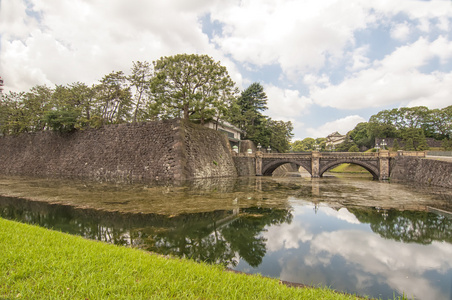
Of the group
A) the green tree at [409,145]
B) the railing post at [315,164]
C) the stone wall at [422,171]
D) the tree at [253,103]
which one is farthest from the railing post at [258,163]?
the green tree at [409,145]

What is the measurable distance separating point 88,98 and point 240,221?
35.9 m

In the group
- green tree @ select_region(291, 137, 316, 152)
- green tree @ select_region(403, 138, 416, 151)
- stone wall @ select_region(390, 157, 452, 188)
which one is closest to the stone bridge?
stone wall @ select_region(390, 157, 452, 188)

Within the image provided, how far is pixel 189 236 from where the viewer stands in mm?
7691

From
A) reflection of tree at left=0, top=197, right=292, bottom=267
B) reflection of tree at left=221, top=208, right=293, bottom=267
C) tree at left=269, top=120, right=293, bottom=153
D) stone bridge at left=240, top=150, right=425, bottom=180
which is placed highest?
tree at left=269, top=120, right=293, bottom=153

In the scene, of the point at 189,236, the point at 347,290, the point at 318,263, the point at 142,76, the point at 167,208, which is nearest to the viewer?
the point at 347,290

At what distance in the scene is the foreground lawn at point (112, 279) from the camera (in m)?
3.24

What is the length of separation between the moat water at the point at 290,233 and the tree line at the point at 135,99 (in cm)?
2049

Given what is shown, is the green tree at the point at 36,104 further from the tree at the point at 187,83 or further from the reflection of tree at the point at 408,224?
the reflection of tree at the point at 408,224

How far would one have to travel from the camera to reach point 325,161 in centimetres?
3662

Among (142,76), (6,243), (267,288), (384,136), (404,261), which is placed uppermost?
(142,76)

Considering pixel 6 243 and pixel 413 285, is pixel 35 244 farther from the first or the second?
pixel 413 285

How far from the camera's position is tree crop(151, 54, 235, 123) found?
102ft

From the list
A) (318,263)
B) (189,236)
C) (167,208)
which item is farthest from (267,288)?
(167,208)

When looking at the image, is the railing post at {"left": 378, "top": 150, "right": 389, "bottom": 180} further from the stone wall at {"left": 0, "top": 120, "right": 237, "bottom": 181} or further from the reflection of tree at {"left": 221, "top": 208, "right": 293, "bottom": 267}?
the reflection of tree at {"left": 221, "top": 208, "right": 293, "bottom": 267}
